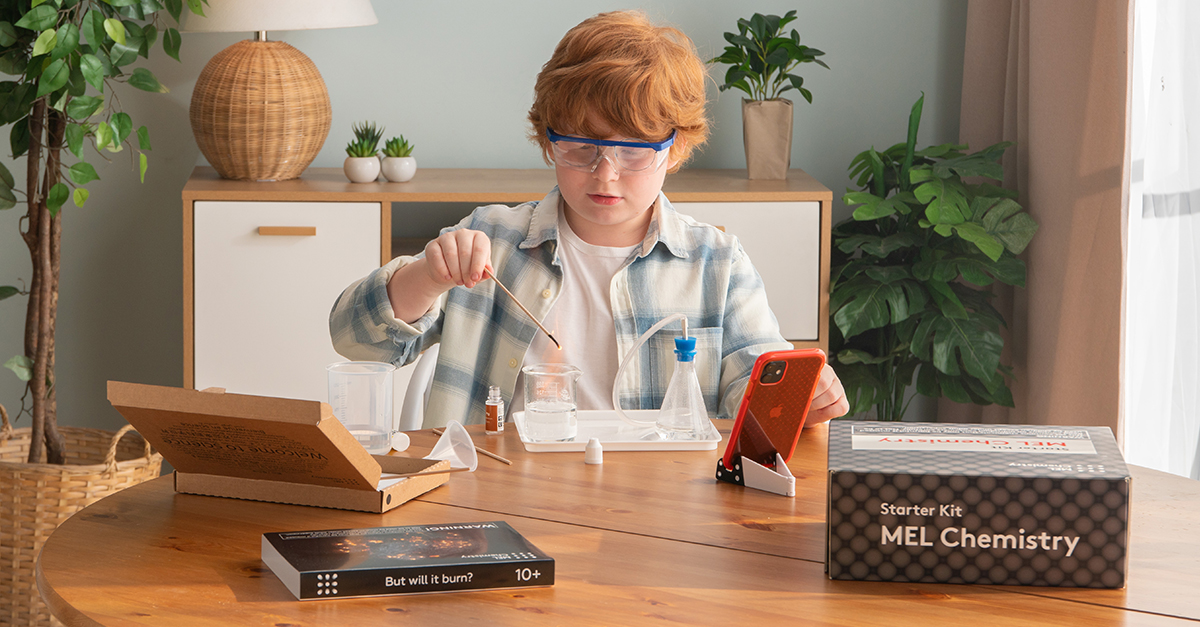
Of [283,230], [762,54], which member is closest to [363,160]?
[283,230]

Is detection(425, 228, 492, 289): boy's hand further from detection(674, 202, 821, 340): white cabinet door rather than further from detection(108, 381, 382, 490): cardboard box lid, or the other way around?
detection(674, 202, 821, 340): white cabinet door

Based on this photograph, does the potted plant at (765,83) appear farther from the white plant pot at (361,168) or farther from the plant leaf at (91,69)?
the plant leaf at (91,69)

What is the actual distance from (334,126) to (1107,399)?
6.79ft

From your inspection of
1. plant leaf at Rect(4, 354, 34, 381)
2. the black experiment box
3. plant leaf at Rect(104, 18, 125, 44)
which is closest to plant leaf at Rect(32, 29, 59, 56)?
plant leaf at Rect(104, 18, 125, 44)

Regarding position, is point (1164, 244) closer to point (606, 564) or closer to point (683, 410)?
point (683, 410)

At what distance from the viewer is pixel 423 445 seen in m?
1.38

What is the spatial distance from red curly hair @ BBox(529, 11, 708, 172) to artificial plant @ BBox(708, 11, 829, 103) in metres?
1.19

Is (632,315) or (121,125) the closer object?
(632,315)

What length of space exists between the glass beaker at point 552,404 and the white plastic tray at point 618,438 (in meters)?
0.02

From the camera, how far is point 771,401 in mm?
1242

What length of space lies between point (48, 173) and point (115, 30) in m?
0.35

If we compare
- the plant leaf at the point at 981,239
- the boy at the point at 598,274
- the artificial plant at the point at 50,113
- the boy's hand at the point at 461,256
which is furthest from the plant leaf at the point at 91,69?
the plant leaf at the point at 981,239

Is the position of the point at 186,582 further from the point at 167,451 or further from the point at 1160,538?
the point at 1160,538

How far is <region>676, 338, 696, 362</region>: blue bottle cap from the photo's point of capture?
132 cm
